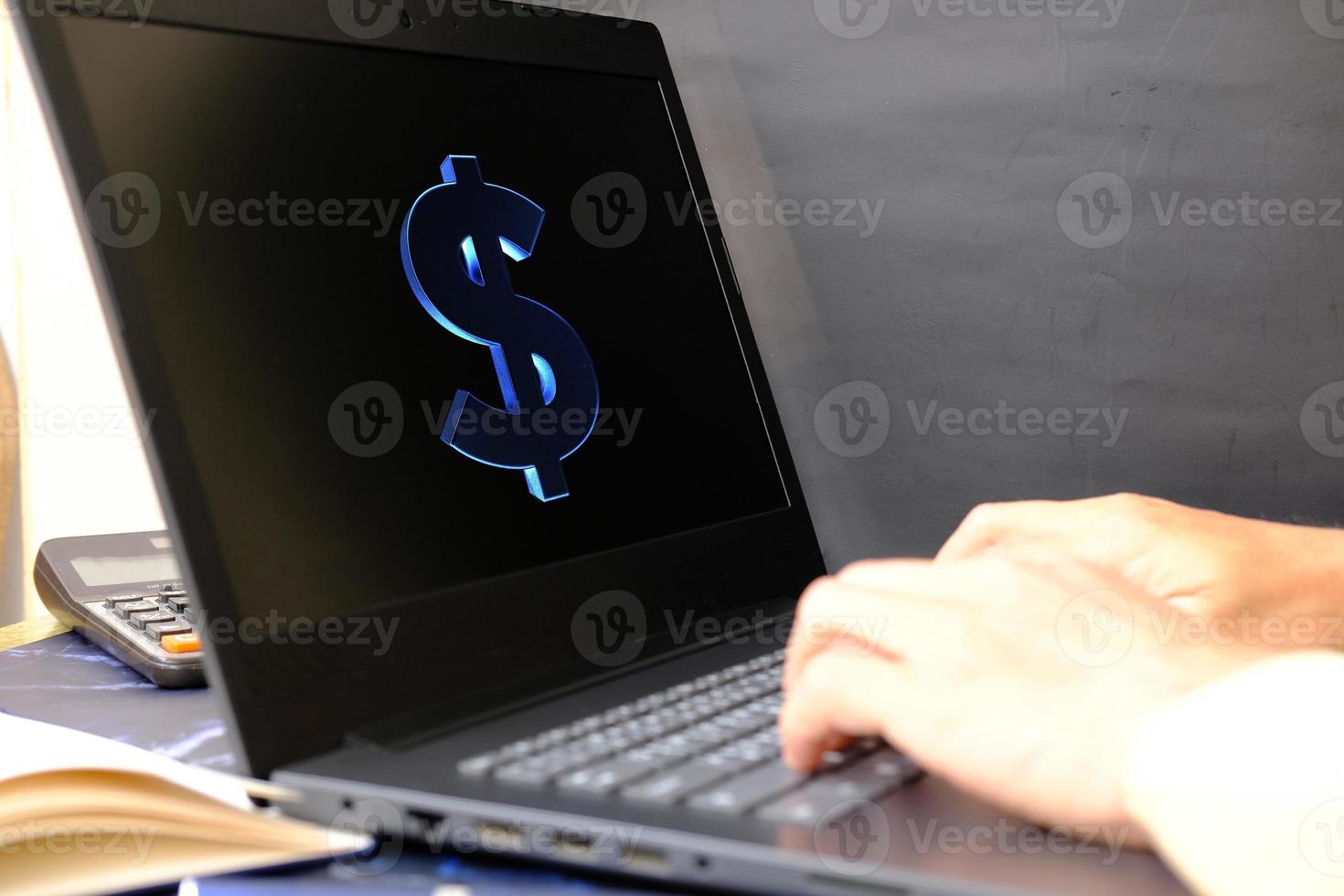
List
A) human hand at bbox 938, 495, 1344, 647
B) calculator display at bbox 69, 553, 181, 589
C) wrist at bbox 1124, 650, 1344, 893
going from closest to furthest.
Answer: wrist at bbox 1124, 650, 1344, 893
human hand at bbox 938, 495, 1344, 647
calculator display at bbox 69, 553, 181, 589

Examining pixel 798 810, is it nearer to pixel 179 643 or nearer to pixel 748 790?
pixel 748 790

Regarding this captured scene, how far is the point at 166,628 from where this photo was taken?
0.76 meters

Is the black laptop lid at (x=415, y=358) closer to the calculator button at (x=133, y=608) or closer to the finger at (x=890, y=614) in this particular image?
the finger at (x=890, y=614)

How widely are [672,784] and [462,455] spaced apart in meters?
0.29

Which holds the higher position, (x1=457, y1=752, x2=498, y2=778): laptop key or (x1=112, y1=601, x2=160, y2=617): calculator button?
(x1=112, y1=601, x2=160, y2=617): calculator button

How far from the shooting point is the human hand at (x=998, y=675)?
0.42m

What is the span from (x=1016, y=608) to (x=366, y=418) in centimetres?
35

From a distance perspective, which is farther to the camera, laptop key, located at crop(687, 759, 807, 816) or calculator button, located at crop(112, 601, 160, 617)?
calculator button, located at crop(112, 601, 160, 617)

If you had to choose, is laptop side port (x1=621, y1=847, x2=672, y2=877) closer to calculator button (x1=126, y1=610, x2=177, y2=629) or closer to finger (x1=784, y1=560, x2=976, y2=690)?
finger (x1=784, y1=560, x2=976, y2=690)

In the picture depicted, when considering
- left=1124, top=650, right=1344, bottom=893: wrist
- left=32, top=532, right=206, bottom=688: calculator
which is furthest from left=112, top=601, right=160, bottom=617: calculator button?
left=1124, top=650, right=1344, bottom=893: wrist

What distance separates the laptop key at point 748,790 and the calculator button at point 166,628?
17.9 inches

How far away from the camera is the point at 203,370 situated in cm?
55

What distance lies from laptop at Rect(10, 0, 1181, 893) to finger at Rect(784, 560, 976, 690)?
49 mm

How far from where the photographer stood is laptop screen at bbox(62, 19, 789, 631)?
0.56 meters
